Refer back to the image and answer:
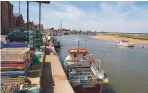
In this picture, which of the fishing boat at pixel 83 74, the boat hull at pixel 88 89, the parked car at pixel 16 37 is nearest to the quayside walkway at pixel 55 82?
the fishing boat at pixel 83 74

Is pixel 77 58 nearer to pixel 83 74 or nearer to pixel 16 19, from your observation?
pixel 83 74

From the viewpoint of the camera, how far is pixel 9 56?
1085cm

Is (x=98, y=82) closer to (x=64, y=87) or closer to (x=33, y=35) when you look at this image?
(x=64, y=87)

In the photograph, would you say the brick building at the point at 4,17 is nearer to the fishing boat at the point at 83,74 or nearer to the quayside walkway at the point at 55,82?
the fishing boat at the point at 83,74

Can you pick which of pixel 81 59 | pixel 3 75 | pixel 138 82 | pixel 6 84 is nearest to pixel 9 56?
pixel 3 75

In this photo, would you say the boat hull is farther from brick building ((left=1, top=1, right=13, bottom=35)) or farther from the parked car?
brick building ((left=1, top=1, right=13, bottom=35))

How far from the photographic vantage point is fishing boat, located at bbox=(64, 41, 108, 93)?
14859mm

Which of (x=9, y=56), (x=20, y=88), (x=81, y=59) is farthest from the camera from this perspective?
(x=81, y=59)

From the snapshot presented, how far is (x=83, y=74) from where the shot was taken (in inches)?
677

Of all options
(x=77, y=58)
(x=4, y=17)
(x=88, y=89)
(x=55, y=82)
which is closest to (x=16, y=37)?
(x=77, y=58)

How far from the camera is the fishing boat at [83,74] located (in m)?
14.9

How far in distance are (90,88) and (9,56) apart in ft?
21.4

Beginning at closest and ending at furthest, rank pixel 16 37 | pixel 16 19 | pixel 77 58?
pixel 77 58, pixel 16 37, pixel 16 19

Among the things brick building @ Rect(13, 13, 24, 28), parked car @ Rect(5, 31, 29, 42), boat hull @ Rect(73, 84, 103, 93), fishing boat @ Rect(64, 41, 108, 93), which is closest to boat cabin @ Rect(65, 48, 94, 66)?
fishing boat @ Rect(64, 41, 108, 93)
